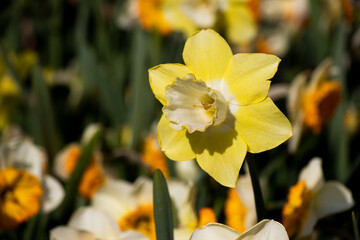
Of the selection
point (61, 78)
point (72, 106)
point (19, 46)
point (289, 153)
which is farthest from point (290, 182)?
point (19, 46)

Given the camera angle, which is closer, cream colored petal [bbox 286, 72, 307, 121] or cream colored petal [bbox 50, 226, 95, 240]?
cream colored petal [bbox 50, 226, 95, 240]

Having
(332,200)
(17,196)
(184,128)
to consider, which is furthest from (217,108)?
(17,196)

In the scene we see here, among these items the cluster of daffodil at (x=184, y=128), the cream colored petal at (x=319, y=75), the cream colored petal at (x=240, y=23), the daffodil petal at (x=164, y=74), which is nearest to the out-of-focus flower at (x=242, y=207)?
the cluster of daffodil at (x=184, y=128)

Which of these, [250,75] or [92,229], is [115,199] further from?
[250,75]

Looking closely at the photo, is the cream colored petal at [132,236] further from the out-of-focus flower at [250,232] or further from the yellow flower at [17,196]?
the yellow flower at [17,196]

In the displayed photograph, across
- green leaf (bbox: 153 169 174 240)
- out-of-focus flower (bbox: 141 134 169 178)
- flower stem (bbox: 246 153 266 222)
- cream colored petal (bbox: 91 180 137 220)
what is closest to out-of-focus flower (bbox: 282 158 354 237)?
flower stem (bbox: 246 153 266 222)

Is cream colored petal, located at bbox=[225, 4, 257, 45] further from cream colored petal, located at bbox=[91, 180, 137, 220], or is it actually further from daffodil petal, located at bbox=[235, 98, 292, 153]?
daffodil petal, located at bbox=[235, 98, 292, 153]

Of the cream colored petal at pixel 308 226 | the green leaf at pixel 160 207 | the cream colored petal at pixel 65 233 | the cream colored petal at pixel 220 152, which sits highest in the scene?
the cream colored petal at pixel 220 152
